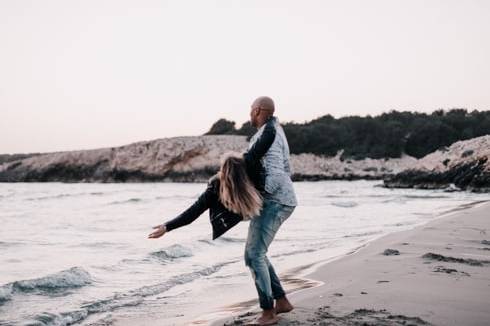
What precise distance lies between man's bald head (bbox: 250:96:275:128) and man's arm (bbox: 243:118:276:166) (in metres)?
0.18

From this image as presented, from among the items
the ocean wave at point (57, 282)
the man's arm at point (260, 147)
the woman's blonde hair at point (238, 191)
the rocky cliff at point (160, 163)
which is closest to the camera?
the woman's blonde hair at point (238, 191)

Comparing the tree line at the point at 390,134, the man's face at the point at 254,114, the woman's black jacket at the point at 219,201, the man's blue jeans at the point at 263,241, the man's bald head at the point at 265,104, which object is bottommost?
the man's blue jeans at the point at 263,241

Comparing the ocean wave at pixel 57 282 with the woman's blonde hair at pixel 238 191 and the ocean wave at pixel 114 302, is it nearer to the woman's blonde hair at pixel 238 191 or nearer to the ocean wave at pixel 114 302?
the ocean wave at pixel 114 302

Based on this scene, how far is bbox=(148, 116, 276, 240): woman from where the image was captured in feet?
12.4

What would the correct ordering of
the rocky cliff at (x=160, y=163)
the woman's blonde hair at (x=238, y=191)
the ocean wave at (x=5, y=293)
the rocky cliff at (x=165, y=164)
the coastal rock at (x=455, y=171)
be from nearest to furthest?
the woman's blonde hair at (x=238, y=191)
the ocean wave at (x=5, y=293)
the coastal rock at (x=455, y=171)
the rocky cliff at (x=165, y=164)
the rocky cliff at (x=160, y=163)

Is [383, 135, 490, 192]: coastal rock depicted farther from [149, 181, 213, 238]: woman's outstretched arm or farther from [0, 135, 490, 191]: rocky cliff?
[149, 181, 213, 238]: woman's outstretched arm

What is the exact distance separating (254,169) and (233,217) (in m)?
0.39

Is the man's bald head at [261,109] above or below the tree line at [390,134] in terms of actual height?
below

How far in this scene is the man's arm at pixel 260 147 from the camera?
3.89 meters

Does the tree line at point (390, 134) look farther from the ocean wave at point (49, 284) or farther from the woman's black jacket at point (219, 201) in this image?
the woman's black jacket at point (219, 201)

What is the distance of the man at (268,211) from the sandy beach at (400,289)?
258mm

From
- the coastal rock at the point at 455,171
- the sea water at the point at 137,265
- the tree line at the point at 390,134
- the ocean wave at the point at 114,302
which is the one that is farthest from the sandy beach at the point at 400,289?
the tree line at the point at 390,134

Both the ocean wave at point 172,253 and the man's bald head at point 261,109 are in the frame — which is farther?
the ocean wave at point 172,253

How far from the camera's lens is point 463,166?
1231 inches
